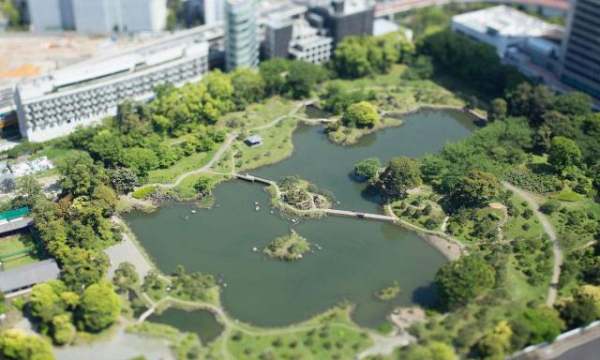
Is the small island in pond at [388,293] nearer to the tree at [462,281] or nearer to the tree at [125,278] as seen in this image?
the tree at [462,281]

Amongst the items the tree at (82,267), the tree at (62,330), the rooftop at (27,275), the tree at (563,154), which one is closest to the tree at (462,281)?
the tree at (563,154)

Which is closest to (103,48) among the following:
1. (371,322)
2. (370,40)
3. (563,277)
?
(370,40)

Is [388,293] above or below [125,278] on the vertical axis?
below

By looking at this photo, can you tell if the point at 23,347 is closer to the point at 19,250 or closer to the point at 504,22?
the point at 19,250

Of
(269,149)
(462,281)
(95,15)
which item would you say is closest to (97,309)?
(462,281)

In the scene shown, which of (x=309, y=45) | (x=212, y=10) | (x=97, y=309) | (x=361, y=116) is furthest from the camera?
(x=212, y=10)

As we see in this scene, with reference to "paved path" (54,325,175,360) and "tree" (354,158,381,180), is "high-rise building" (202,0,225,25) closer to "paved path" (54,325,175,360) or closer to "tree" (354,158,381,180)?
"tree" (354,158,381,180)

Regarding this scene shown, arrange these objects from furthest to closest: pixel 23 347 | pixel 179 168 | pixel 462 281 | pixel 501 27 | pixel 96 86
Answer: pixel 501 27 < pixel 96 86 < pixel 179 168 < pixel 462 281 < pixel 23 347
